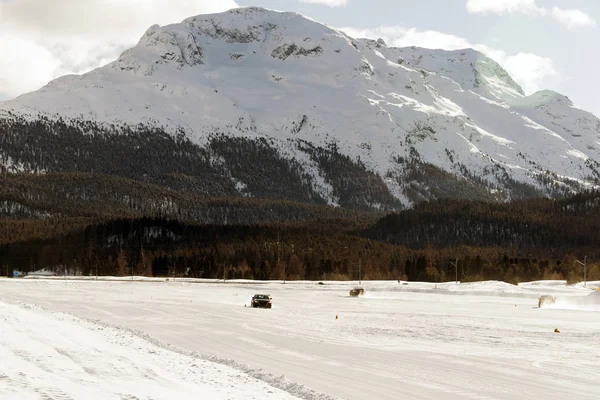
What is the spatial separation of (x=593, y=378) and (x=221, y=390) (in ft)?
47.3

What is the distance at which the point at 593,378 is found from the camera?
29.3 m

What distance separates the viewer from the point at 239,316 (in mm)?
58156

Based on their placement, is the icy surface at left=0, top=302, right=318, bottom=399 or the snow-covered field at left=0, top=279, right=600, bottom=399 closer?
the icy surface at left=0, top=302, right=318, bottom=399

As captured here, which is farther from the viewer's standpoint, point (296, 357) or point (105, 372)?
point (296, 357)

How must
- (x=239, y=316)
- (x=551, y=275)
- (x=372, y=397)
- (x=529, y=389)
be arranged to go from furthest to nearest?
(x=551, y=275)
(x=239, y=316)
(x=529, y=389)
(x=372, y=397)

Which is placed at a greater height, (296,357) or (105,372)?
(105,372)

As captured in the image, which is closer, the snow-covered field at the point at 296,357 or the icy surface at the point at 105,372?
the icy surface at the point at 105,372

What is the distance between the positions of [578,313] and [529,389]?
45002mm

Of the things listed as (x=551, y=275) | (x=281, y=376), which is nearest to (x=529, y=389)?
(x=281, y=376)

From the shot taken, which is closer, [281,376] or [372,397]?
[372,397]

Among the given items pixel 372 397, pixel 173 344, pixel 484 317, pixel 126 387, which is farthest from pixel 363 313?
pixel 126 387

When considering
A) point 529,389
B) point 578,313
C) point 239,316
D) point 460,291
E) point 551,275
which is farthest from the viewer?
point 551,275

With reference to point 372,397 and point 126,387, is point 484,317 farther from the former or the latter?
point 126,387

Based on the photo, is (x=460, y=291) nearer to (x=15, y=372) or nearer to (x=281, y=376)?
(x=281, y=376)
